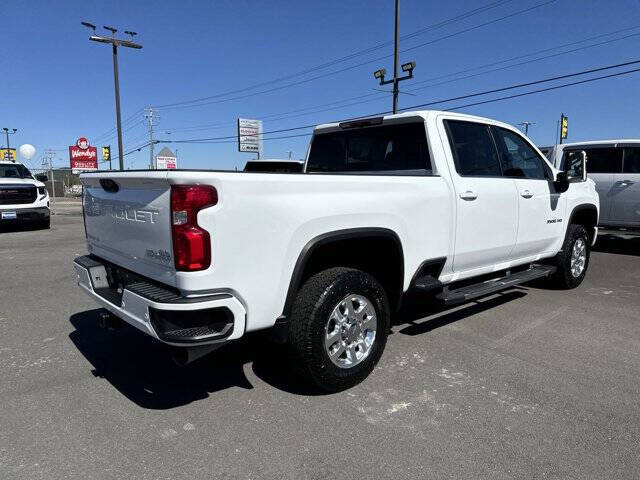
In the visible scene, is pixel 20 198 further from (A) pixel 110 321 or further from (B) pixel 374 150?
(B) pixel 374 150

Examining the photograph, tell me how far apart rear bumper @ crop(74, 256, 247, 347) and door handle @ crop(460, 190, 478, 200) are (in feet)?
7.30

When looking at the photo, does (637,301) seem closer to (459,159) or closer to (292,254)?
(459,159)

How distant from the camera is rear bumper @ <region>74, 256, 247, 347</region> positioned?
2.48m

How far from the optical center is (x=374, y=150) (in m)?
4.53

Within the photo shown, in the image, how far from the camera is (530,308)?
207 inches

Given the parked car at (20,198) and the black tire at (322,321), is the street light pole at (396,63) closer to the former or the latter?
the parked car at (20,198)

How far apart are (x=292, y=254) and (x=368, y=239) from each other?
2.41 ft

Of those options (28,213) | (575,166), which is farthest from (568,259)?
(28,213)

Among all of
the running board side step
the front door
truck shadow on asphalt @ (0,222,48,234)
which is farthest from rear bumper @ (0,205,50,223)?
the front door

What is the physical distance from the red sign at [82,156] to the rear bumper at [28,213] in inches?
707

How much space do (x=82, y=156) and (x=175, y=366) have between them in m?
30.9

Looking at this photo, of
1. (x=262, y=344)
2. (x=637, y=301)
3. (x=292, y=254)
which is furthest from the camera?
(x=637, y=301)

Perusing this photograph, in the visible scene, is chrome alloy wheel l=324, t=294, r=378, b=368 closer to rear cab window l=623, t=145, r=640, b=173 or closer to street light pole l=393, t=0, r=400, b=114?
rear cab window l=623, t=145, r=640, b=173

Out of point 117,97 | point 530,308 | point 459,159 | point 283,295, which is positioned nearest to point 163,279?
point 283,295
